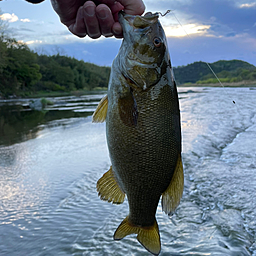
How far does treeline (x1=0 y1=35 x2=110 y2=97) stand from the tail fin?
150ft

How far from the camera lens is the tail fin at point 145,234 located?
82.0 inches

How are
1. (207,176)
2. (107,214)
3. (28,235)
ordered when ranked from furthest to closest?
(207,176) < (107,214) < (28,235)

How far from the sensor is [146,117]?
6.32 ft

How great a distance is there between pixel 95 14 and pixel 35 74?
180ft

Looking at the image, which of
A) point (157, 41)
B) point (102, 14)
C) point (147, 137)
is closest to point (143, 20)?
point (157, 41)

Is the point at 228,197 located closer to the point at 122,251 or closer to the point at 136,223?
the point at 122,251

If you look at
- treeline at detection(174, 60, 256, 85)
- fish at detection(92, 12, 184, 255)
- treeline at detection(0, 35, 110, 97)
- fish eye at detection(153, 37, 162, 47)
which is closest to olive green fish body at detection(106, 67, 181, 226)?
fish at detection(92, 12, 184, 255)

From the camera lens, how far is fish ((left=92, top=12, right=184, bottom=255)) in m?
1.94

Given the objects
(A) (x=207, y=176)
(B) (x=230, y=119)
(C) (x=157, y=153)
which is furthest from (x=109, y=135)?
(B) (x=230, y=119)

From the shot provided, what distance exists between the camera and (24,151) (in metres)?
8.65

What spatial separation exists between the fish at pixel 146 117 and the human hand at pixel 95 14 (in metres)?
0.34

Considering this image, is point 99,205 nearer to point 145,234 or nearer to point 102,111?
point 145,234

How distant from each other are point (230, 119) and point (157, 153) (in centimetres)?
1264

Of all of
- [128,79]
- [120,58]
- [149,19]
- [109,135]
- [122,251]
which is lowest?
[122,251]
